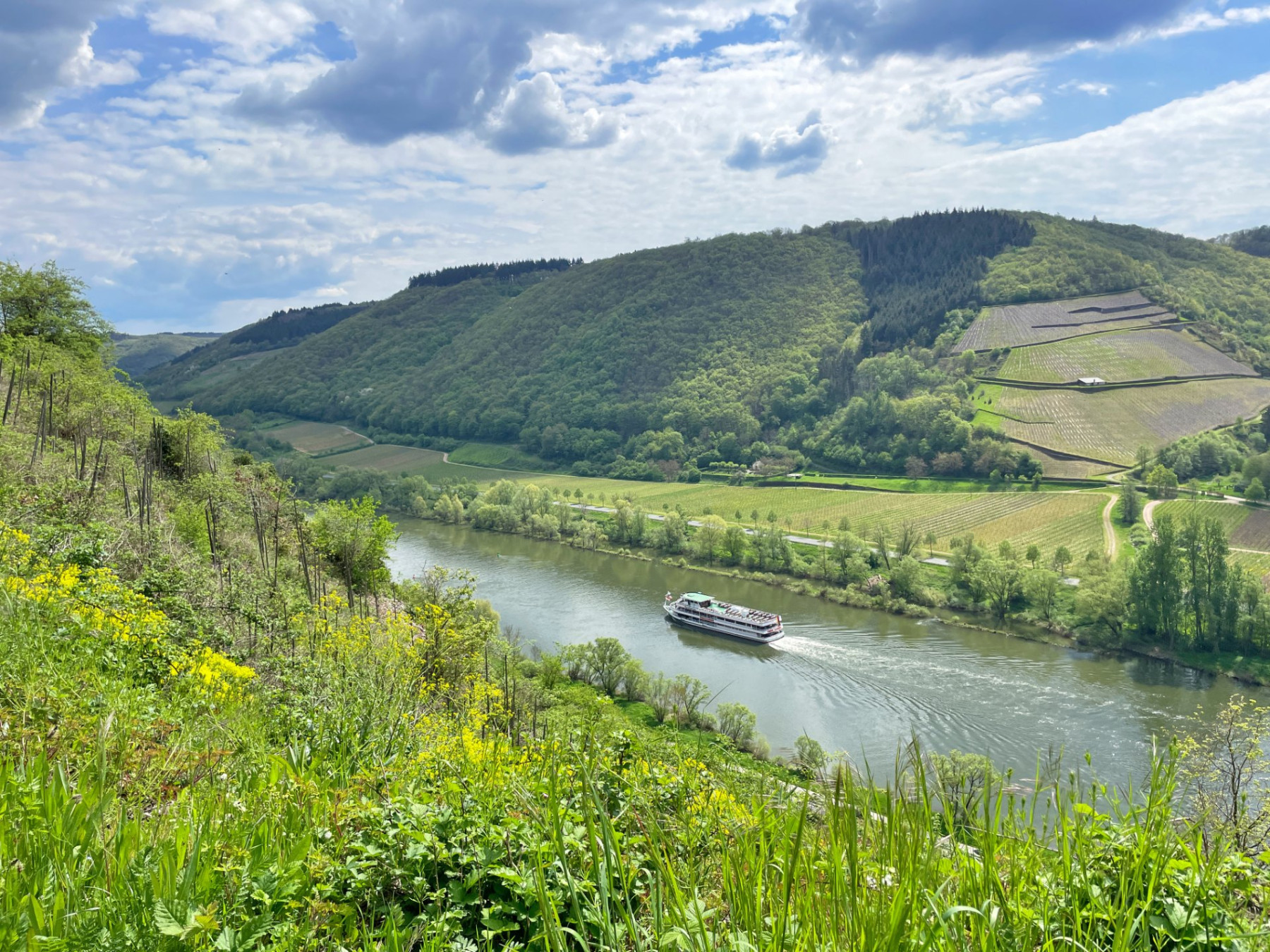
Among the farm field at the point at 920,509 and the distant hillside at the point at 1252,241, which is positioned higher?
the distant hillside at the point at 1252,241

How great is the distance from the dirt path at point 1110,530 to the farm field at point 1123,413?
983 cm

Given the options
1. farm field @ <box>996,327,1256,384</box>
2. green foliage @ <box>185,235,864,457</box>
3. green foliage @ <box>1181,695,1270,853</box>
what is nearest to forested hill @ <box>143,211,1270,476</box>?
green foliage @ <box>185,235,864,457</box>

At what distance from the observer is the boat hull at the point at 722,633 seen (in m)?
32.3

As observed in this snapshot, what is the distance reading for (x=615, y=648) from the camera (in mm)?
27531

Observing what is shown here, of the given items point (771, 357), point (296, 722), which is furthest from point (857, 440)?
point (296, 722)

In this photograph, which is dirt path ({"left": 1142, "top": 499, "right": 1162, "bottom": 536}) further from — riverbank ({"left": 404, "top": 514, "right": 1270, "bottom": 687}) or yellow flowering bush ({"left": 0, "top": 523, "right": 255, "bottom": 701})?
yellow flowering bush ({"left": 0, "top": 523, "right": 255, "bottom": 701})

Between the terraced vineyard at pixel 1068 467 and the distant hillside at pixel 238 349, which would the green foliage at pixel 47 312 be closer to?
the terraced vineyard at pixel 1068 467

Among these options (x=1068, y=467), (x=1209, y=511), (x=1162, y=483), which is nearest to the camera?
(x=1209, y=511)

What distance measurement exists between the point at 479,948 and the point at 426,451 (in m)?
91.6

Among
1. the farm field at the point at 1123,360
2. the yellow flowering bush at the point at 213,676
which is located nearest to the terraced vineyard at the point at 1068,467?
the farm field at the point at 1123,360

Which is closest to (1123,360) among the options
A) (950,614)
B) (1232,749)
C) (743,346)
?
(743,346)

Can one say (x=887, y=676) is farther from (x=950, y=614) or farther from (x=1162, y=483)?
(x=1162, y=483)

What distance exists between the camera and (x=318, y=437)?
94438 mm

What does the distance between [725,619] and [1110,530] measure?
95.2ft
